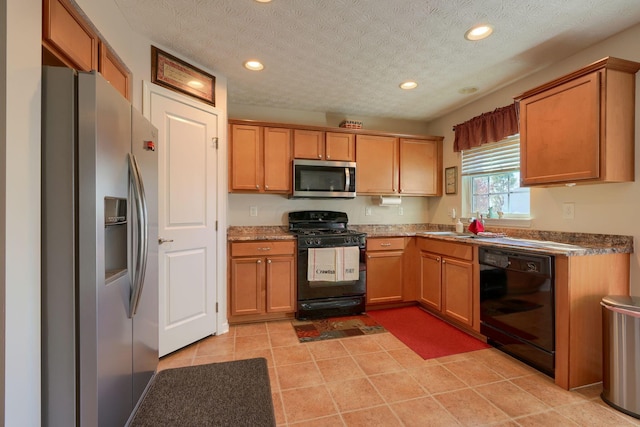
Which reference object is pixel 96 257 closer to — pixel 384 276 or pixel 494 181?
pixel 384 276

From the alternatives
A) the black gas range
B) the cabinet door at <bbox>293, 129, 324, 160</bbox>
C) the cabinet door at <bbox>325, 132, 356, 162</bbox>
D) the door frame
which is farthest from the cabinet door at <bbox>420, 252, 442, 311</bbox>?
the door frame

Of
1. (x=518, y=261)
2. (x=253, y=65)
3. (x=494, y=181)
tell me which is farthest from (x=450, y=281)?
(x=253, y=65)

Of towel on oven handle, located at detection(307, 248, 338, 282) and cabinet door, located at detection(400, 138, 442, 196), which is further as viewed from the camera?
cabinet door, located at detection(400, 138, 442, 196)

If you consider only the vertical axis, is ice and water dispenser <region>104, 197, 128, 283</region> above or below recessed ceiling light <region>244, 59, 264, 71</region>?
below

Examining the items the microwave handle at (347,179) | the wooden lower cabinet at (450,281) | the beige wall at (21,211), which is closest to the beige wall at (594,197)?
the wooden lower cabinet at (450,281)

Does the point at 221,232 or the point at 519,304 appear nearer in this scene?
the point at 519,304

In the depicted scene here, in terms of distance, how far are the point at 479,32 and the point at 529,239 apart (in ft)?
5.89

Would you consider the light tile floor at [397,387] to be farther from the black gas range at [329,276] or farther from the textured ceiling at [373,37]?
the textured ceiling at [373,37]

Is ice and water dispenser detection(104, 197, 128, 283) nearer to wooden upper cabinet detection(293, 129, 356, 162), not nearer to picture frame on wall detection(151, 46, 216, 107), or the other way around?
picture frame on wall detection(151, 46, 216, 107)

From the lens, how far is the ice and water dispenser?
1.27 metres

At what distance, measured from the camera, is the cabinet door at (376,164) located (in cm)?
357

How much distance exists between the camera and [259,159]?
10.5 ft

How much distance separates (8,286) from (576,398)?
2.85 meters

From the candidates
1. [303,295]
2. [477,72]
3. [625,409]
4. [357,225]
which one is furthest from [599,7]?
[303,295]
